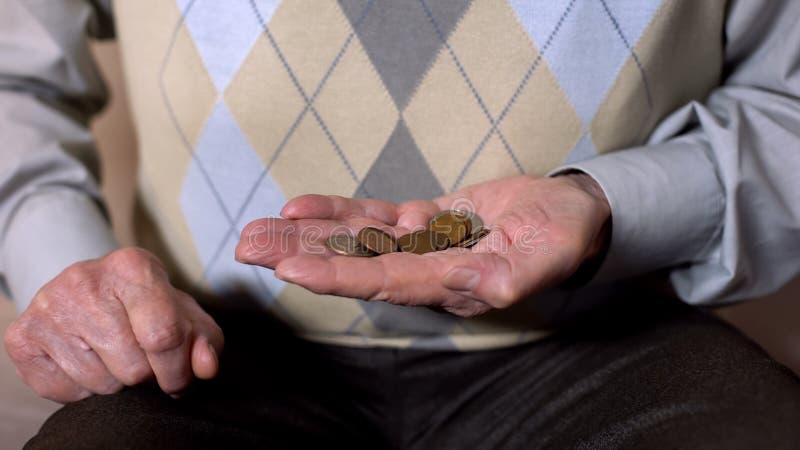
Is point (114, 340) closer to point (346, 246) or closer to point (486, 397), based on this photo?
point (346, 246)

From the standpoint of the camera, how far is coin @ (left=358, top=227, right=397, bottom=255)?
674 mm

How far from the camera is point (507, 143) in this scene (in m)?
0.80

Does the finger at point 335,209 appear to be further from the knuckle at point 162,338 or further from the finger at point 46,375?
the finger at point 46,375

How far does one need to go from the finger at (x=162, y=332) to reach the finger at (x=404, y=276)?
0.52 feet

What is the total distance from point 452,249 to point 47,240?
522 mm

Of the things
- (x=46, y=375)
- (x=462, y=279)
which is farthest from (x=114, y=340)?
(x=462, y=279)

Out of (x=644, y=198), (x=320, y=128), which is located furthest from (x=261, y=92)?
(x=644, y=198)

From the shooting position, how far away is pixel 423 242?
702 millimetres

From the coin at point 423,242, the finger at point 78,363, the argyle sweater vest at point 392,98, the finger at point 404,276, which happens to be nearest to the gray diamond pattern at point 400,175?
the argyle sweater vest at point 392,98

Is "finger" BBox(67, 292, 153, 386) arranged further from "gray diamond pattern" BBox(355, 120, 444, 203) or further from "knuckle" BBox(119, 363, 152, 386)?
"gray diamond pattern" BBox(355, 120, 444, 203)

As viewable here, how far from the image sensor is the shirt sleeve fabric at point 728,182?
30.3 inches

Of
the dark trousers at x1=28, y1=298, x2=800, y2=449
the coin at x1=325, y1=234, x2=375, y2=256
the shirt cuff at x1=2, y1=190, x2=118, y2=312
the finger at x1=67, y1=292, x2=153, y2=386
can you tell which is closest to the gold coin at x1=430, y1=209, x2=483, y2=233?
the coin at x1=325, y1=234, x2=375, y2=256

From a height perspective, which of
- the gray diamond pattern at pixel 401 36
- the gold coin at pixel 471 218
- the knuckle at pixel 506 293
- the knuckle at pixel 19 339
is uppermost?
the gray diamond pattern at pixel 401 36

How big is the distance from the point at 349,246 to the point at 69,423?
1.07 ft
